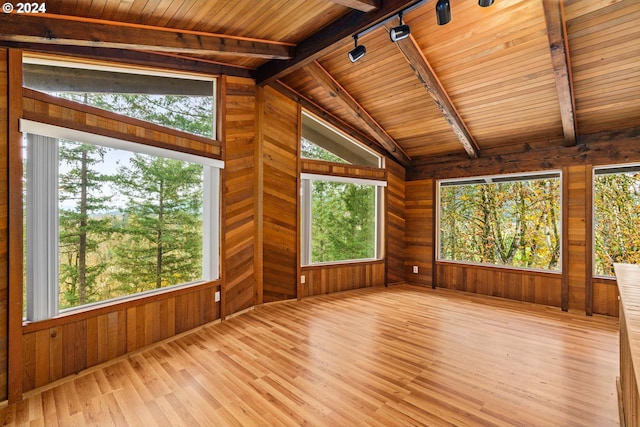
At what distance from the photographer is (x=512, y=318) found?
3863 millimetres

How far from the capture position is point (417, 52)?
3361 millimetres

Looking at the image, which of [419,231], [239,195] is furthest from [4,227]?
[419,231]

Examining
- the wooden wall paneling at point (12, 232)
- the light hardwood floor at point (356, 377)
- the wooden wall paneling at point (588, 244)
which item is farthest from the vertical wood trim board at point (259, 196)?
the wooden wall paneling at point (588, 244)

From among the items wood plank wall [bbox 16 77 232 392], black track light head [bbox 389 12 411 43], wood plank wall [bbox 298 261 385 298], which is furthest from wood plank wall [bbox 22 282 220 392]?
black track light head [bbox 389 12 411 43]

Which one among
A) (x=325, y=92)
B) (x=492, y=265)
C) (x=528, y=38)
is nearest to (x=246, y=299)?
(x=325, y=92)

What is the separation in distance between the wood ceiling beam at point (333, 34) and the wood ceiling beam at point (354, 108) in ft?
1.23

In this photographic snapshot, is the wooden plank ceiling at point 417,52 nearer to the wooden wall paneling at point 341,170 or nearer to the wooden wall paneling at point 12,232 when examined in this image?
the wooden wall paneling at point 12,232

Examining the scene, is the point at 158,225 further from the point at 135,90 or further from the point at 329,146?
the point at 329,146

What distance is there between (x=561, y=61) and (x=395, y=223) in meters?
3.45

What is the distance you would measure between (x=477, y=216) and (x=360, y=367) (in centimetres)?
384

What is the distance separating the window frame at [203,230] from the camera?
89.2 inches

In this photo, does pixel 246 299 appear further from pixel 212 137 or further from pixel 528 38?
pixel 528 38

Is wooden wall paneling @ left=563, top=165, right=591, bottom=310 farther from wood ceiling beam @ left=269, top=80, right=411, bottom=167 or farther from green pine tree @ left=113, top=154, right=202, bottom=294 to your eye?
green pine tree @ left=113, top=154, right=202, bottom=294

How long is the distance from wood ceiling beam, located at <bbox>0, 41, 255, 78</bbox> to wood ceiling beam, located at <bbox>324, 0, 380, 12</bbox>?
1864 mm
